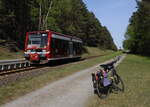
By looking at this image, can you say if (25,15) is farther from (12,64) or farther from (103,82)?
(103,82)

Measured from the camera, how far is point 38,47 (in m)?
19.0

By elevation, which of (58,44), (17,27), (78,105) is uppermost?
(17,27)

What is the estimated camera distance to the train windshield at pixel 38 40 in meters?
18.8

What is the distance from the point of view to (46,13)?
37.4 metres

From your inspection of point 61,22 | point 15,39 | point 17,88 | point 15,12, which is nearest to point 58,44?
point 17,88

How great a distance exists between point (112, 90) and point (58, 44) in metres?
12.3

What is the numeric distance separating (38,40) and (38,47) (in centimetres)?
70

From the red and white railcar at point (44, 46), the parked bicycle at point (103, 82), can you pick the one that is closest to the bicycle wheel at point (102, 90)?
the parked bicycle at point (103, 82)

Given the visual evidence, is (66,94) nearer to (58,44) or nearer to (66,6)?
(58,44)

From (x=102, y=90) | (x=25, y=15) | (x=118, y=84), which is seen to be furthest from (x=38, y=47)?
(x=25, y=15)

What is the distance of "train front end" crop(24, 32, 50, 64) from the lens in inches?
728

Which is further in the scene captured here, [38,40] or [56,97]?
[38,40]

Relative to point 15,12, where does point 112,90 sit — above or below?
below

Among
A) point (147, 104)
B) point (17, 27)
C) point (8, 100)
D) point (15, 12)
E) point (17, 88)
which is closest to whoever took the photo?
point (147, 104)
